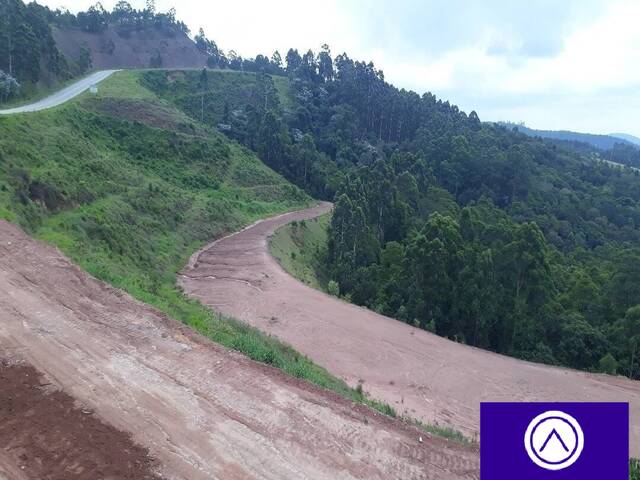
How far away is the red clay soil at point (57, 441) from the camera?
7.40m

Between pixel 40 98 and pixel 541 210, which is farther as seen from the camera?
pixel 541 210

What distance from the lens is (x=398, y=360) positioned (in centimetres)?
2012

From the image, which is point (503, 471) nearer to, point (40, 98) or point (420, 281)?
point (420, 281)

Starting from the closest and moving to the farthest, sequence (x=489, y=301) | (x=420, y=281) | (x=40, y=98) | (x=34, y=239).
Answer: (x=34, y=239), (x=489, y=301), (x=420, y=281), (x=40, y=98)

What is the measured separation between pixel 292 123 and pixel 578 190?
45360mm

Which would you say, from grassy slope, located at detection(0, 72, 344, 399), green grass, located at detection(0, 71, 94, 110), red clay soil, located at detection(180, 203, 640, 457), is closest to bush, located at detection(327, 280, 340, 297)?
red clay soil, located at detection(180, 203, 640, 457)

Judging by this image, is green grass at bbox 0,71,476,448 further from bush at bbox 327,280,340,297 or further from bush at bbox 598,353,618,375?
bush at bbox 598,353,618,375

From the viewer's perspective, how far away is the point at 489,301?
2670 centimetres

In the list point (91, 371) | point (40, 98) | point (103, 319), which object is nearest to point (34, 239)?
point (103, 319)

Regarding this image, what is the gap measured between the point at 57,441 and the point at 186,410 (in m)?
2.21

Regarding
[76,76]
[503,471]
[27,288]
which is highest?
[76,76]

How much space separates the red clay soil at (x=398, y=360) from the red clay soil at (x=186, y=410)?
6.30 metres

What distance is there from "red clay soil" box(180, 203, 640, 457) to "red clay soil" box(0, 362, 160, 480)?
1006cm

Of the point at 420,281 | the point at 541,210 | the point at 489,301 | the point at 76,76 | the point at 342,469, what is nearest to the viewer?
the point at 342,469
